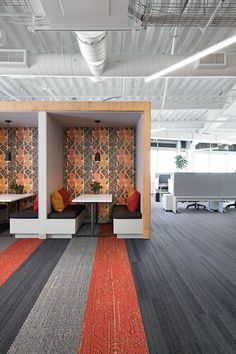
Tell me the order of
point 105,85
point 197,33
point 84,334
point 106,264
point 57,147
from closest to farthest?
point 84,334, point 106,264, point 197,33, point 57,147, point 105,85

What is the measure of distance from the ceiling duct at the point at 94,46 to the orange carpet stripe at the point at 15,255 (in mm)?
3648

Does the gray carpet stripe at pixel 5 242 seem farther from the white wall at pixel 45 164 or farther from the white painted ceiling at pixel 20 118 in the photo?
the white painted ceiling at pixel 20 118

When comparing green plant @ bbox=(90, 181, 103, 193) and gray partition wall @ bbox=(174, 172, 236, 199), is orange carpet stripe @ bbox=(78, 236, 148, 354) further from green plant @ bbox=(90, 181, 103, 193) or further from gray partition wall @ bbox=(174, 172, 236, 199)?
gray partition wall @ bbox=(174, 172, 236, 199)

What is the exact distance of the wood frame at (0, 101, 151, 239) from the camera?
5.04m

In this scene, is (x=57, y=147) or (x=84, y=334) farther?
(x=57, y=147)

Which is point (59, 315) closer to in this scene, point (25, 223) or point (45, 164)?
point (25, 223)

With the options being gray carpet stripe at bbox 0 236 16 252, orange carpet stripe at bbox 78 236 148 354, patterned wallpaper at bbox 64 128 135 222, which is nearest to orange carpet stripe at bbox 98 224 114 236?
patterned wallpaper at bbox 64 128 135 222

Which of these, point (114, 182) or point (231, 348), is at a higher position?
point (114, 182)

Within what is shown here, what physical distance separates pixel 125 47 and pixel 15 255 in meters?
4.80

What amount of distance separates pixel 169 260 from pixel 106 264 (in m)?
1.05

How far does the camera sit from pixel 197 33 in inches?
189

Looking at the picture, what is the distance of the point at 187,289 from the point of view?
2.99m

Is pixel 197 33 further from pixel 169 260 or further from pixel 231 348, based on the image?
pixel 231 348

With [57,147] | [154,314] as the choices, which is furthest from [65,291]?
[57,147]
